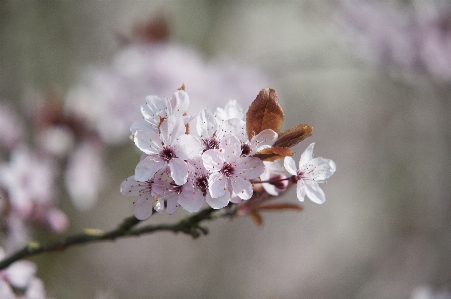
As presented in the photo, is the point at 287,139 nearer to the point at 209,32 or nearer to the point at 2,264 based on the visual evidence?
the point at 2,264

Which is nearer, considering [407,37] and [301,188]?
[301,188]

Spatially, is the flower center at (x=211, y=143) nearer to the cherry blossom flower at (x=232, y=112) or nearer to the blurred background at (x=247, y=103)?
the cherry blossom flower at (x=232, y=112)

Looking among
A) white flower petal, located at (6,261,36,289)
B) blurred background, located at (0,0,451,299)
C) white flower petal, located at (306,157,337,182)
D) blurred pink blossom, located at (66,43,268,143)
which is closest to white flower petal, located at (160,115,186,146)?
white flower petal, located at (306,157,337,182)

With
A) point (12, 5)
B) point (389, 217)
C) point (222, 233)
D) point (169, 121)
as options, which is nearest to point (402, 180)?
point (389, 217)

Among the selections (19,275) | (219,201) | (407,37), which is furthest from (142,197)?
(407,37)

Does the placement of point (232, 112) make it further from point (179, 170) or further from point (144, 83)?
point (144, 83)

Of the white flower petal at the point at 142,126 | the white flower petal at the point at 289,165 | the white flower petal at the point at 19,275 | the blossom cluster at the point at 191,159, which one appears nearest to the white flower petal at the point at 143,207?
the blossom cluster at the point at 191,159
